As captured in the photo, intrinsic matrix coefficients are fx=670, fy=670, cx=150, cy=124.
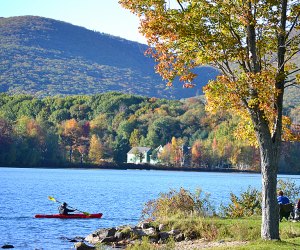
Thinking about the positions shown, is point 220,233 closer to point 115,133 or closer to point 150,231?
point 150,231

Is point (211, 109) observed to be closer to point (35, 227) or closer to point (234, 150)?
point (35, 227)

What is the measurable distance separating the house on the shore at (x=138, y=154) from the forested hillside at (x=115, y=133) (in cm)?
171

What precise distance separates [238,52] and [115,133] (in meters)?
156

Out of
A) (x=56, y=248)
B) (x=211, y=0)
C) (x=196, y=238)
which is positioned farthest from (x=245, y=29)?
(x=56, y=248)

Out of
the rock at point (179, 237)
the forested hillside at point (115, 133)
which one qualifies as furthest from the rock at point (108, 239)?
the forested hillside at point (115, 133)

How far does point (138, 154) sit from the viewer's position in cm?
16825

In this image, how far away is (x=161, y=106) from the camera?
7136 inches

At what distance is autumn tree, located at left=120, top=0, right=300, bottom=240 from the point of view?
19.8 m

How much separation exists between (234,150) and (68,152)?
38491 millimetres

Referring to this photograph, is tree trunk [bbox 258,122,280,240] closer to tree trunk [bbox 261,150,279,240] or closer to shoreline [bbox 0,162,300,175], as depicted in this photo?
tree trunk [bbox 261,150,279,240]

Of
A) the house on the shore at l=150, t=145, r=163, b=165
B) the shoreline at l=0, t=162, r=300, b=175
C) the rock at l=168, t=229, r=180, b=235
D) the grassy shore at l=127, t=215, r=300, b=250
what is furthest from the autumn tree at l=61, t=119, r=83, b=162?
the rock at l=168, t=229, r=180, b=235

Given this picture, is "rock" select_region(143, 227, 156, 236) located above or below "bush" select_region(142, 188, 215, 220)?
below

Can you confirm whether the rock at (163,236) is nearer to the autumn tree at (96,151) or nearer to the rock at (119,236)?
the rock at (119,236)

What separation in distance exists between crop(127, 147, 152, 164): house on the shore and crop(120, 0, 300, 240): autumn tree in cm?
14704
